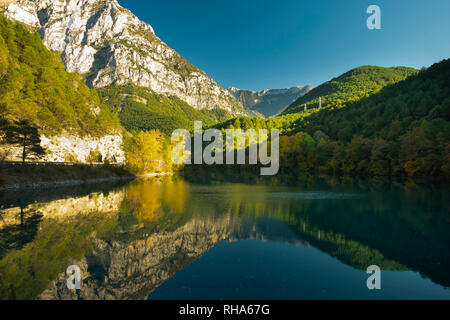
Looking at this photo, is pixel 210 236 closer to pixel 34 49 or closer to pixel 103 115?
pixel 34 49

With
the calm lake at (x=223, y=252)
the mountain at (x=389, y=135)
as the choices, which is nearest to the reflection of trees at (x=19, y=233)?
the calm lake at (x=223, y=252)

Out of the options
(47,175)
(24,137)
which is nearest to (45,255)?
(47,175)

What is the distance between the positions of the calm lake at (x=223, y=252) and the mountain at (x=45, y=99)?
27321mm

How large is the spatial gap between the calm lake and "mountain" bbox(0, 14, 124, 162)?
1076 inches

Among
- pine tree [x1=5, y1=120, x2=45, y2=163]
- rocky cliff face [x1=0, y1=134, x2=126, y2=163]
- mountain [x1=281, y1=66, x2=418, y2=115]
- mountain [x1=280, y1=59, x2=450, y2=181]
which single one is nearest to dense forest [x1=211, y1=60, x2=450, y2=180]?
mountain [x1=280, y1=59, x2=450, y2=181]

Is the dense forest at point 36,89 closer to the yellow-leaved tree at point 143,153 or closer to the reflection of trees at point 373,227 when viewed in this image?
the yellow-leaved tree at point 143,153

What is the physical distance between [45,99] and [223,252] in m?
50.4

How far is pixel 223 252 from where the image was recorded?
1077 centimetres

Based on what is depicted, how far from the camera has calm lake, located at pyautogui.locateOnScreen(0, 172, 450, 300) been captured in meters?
7.29

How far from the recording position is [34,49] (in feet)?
169

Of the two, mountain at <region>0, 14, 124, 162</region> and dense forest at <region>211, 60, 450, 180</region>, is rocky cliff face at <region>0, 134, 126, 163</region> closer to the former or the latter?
mountain at <region>0, 14, 124, 162</region>

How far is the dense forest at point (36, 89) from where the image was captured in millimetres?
37125
